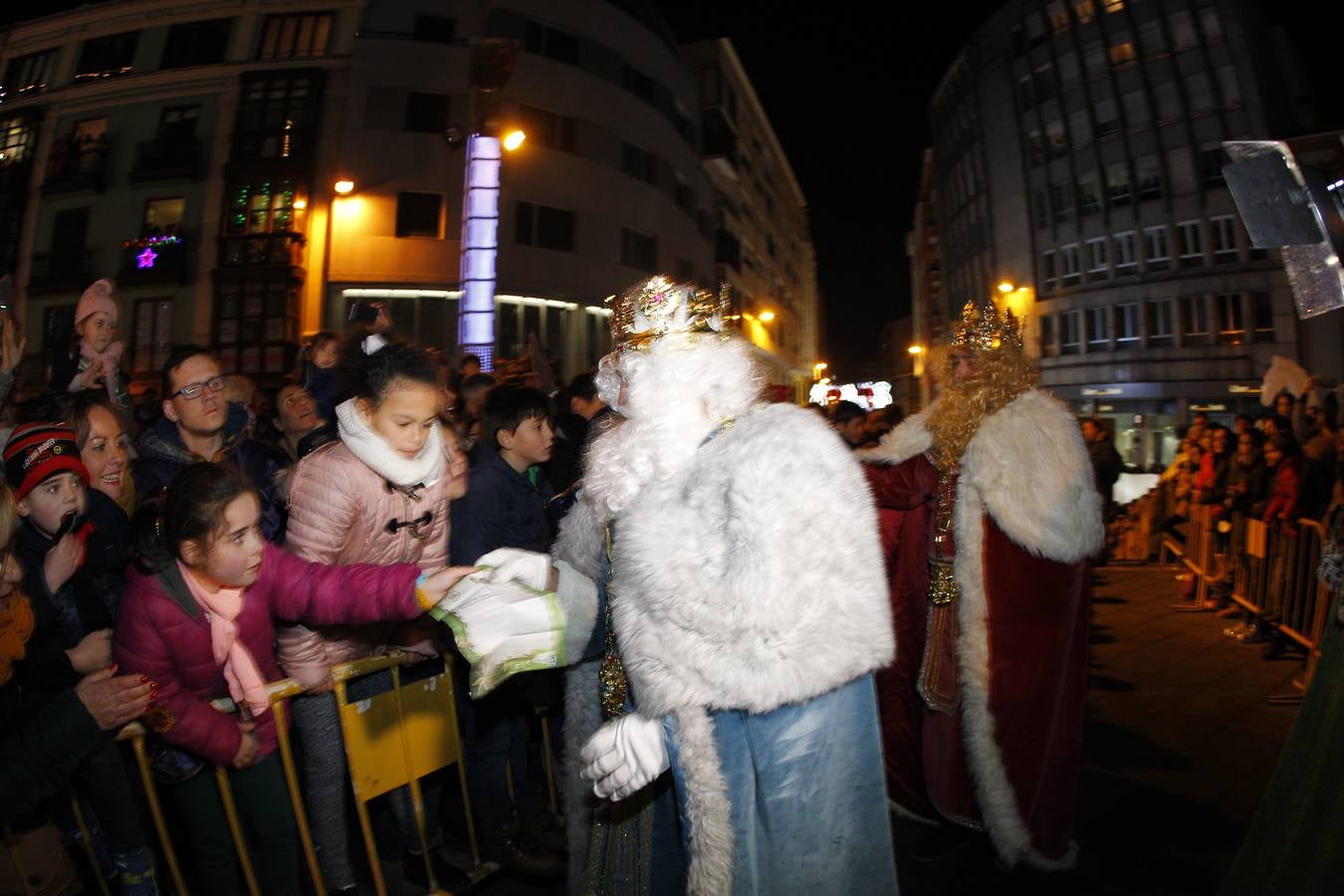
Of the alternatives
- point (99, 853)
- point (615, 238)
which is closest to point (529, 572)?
point (99, 853)

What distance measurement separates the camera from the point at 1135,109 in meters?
35.7

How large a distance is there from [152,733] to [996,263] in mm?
45575

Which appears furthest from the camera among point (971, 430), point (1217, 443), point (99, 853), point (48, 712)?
point (1217, 443)

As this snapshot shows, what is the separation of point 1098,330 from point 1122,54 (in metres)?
13.3

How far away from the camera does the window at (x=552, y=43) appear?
2392cm

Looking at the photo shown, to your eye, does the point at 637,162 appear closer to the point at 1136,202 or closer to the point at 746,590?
the point at 1136,202

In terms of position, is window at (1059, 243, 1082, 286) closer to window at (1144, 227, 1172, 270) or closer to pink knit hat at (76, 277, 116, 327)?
window at (1144, 227, 1172, 270)

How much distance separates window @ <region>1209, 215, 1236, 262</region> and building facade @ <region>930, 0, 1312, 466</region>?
6 cm

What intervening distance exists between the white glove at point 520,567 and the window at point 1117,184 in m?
41.9

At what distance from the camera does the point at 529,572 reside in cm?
222

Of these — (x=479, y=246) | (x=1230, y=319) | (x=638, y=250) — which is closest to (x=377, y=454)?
(x=479, y=246)

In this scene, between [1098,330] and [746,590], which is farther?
[1098,330]

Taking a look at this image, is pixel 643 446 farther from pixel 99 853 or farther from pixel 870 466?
pixel 99 853

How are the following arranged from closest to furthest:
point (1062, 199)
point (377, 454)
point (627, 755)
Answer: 1. point (627, 755)
2. point (377, 454)
3. point (1062, 199)
